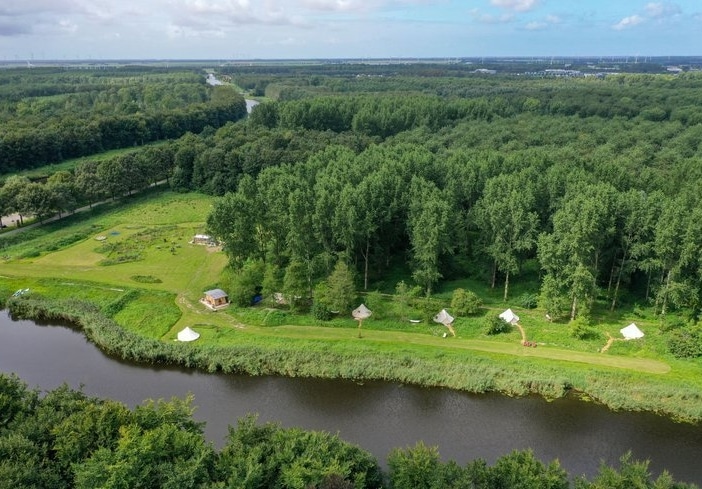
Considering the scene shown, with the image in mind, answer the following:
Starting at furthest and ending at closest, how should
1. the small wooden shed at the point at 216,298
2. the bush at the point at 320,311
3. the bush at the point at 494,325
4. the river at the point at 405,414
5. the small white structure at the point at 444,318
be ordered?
the small wooden shed at the point at 216,298
the bush at the point at 320,311
the small white structure at the point at 444,318
the bush at the point at 494,325
the river at the point at 405,414

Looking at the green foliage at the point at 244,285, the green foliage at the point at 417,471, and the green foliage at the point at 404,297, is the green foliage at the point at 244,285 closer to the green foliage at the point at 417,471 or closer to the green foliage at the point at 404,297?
the green foliage at the point at 404,297

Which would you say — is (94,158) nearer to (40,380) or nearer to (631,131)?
(40,380)

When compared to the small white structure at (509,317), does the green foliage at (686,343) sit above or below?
above

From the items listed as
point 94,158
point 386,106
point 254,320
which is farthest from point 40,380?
point 386,106

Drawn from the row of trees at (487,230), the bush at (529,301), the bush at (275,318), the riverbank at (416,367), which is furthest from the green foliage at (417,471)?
the bush at (529,301)

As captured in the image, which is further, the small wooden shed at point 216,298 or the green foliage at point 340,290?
the small wooden shed at point 216,298

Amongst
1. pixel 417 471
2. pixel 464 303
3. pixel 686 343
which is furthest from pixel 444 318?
pixel 417 471
